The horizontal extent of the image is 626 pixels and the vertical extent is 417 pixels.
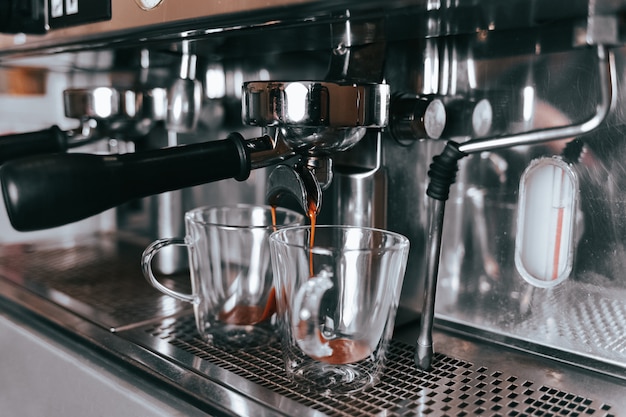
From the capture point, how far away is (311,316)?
1.48ft

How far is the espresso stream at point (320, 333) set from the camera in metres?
0.45

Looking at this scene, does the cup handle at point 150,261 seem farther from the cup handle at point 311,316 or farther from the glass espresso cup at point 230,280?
the cup handle at point 311,316

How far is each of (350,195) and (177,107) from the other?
0.27m

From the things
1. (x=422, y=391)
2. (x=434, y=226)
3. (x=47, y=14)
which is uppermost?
(x=47, y=14)

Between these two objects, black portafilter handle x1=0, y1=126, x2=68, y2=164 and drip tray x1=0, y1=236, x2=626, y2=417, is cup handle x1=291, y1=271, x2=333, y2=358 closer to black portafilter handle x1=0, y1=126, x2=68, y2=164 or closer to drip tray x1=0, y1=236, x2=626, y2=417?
drip tray x1=0, y1=236, x2=626, y2=417

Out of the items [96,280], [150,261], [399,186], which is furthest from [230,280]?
[96,280]

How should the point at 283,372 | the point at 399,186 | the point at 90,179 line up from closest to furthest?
the point at 90,179 → the point at 283,372 → the point at 399,186

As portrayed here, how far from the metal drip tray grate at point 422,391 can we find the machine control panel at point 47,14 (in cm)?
29

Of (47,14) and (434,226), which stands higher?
(47,14)

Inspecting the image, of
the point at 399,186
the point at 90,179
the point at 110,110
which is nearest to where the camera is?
the point at 90,179

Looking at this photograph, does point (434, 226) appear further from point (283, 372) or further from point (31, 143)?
point (31, 143)

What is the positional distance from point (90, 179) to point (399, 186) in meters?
0.29

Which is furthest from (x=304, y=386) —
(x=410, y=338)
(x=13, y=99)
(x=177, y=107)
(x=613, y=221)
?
(x=13, y=99)

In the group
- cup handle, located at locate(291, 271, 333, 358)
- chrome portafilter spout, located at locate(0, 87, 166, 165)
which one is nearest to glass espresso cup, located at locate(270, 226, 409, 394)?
cup handle, located at locate(291, 271, 333, 358)
